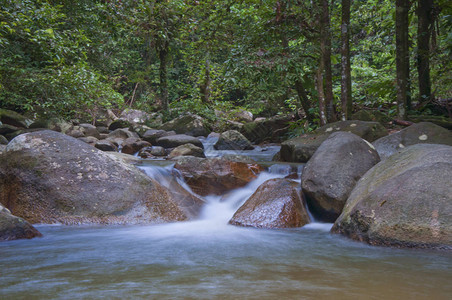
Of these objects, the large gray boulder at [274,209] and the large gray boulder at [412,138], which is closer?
the large gray boulder at [274,209]

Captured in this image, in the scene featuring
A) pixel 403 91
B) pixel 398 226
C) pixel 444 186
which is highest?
pixel 403 91

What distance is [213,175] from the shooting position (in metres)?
6.81

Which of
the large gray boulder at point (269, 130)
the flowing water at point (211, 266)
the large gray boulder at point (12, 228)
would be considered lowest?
the flowing water at point (211, 266)

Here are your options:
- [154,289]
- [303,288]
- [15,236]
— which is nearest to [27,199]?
[15,236]

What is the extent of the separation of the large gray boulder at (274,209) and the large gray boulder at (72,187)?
1058 mm

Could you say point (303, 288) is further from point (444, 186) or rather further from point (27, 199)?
point (27, 199)

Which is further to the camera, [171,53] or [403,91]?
[171,53]

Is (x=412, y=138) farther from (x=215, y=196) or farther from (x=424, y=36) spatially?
(x=424, y=36)

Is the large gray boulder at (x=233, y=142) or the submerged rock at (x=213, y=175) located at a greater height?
the large gray boulder at (x=233, y=142)

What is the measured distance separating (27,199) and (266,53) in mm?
5698

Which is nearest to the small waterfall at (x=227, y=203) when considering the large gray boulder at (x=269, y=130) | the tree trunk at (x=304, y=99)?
the tree trunk at (x=304, y=99)

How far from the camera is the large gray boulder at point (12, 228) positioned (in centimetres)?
391

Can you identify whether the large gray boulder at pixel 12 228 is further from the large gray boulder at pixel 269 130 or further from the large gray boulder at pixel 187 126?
the large gray boulder at pixel 187 126

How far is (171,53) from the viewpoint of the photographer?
18.2 m
